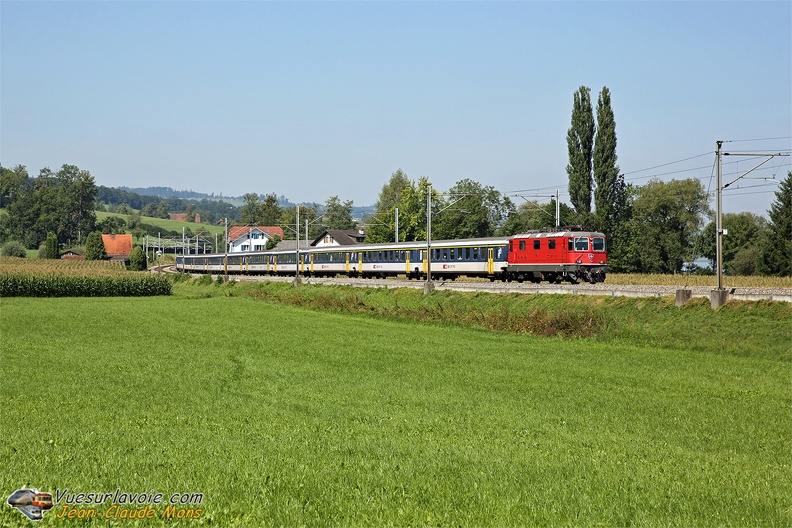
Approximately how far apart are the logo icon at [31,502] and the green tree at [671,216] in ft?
290

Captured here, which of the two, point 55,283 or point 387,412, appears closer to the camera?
point 387,412

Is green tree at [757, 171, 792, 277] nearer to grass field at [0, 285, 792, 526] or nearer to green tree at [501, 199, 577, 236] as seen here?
green tree at [501, 199, 577, 236]

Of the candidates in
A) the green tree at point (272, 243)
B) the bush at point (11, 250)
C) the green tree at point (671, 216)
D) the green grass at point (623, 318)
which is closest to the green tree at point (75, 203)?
the bush at point (11, 250)

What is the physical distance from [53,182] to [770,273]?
16744 cm

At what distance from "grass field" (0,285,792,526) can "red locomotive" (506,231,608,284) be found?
16617 millimetres

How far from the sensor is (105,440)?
40.6 feet

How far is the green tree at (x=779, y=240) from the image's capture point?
66062mm

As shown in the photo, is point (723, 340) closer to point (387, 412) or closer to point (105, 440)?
point (387, 412)

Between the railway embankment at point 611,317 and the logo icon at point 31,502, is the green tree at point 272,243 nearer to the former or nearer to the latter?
the railway embankment at point 611,317

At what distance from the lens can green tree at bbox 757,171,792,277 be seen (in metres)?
66.1

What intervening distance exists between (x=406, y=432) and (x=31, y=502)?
21.1 feet

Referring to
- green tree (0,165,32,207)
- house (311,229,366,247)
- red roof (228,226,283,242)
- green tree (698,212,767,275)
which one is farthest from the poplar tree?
green tree (0,165,32,207)

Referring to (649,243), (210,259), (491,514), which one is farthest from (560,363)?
(210,259)

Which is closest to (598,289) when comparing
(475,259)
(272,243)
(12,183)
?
(475,259)
